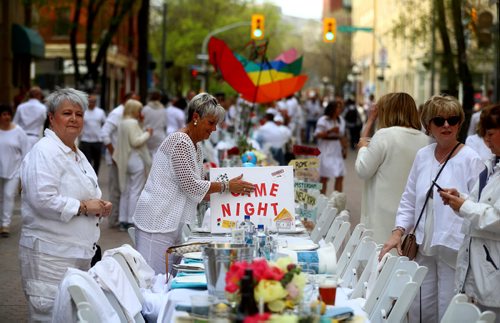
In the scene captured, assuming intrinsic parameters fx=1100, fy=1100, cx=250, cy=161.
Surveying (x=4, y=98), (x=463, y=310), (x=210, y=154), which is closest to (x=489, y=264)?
(x=463, y=310)

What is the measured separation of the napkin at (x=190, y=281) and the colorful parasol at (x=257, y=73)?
11.0 m

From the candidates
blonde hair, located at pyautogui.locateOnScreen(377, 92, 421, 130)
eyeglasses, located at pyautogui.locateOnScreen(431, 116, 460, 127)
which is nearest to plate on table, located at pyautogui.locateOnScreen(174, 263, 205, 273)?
eyeglasses, located at pyautogui.locateOnScreen(431, 116, 460, 127)

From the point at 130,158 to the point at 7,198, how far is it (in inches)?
76.8

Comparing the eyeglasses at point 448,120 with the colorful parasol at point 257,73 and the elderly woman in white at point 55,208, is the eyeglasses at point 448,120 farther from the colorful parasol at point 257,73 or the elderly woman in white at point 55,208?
the colorful parasol at point 257,73

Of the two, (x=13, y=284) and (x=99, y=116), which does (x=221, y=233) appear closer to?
(x=13, y=284)

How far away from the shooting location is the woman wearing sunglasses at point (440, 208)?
771 centimetres

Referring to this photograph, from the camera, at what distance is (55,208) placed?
6.96 meters

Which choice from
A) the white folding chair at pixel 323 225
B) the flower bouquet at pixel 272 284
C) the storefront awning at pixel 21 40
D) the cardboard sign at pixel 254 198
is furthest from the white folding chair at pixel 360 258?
the storefront awning at pixel 21 40

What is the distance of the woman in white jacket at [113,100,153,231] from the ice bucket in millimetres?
10360

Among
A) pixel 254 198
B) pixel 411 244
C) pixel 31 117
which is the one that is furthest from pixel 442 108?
pixel 31 117

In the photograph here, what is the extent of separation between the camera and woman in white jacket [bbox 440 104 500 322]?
6527mm

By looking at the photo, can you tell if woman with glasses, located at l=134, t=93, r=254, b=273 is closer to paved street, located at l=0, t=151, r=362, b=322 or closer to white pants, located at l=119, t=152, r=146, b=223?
paved street, located at l=0, t=151, r=362, b=322

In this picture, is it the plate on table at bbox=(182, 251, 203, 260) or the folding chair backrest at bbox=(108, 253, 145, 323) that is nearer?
the folding chair backrest at bbox=(108, 253, 145, 323)

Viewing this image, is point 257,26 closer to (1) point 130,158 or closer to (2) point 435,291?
(1) point 130,158
